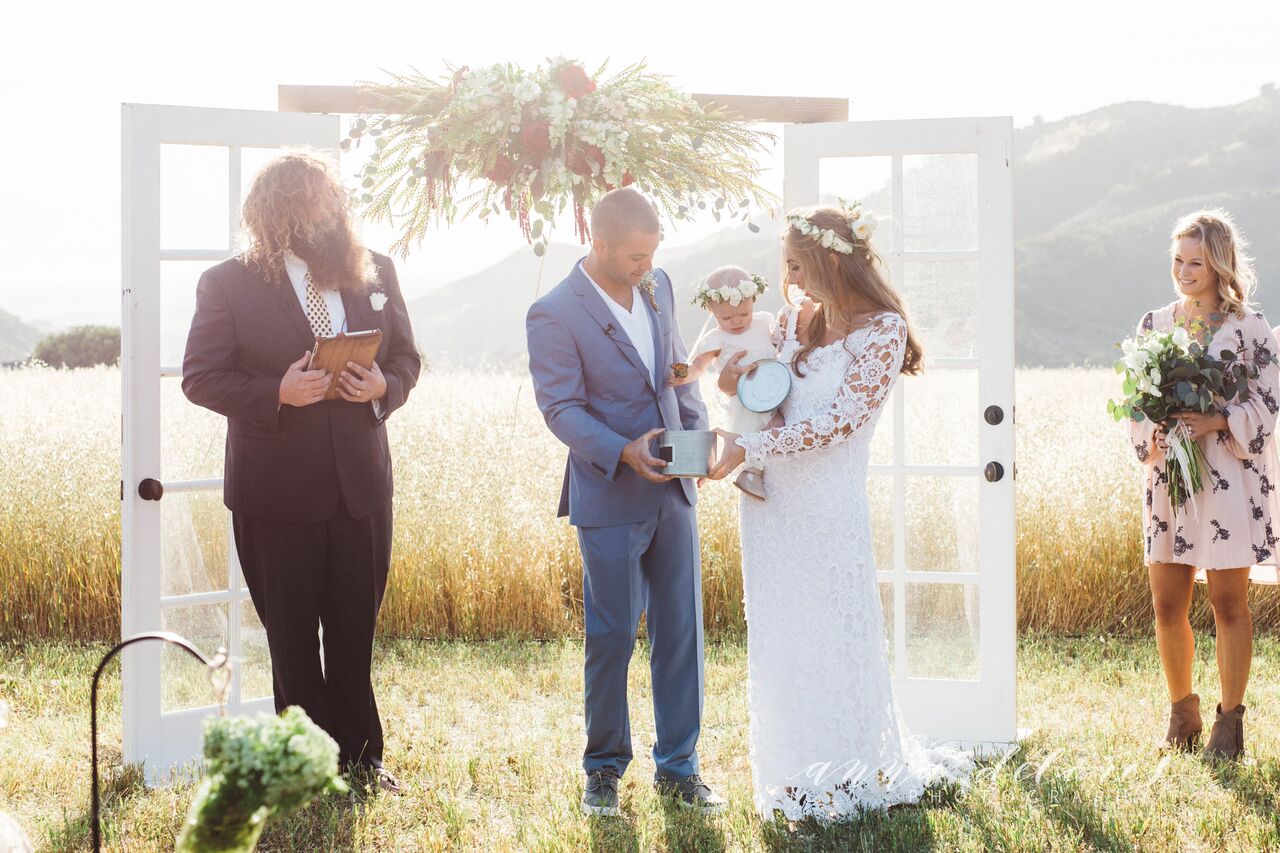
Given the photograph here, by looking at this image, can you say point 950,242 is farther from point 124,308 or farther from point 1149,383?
point 124,308

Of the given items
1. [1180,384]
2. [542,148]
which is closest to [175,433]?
[542,148]

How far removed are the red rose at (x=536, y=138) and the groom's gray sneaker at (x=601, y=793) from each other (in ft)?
6.76

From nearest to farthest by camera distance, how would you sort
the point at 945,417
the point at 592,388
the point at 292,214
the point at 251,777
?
the point at 251,777 < the point at 292,214 < the point at 592,388 < the point at 945,417

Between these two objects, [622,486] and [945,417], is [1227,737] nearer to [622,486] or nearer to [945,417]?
[945,417]

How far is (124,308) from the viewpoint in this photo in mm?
3857

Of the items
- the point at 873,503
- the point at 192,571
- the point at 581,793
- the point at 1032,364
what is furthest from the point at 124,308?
the point at 1032,364

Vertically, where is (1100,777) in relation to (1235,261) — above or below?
below

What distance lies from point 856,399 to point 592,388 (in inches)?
33.3

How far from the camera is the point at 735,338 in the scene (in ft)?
11.5

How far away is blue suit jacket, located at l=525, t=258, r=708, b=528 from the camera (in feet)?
11.4

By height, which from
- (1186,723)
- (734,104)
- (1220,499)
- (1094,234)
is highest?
(1094,234)

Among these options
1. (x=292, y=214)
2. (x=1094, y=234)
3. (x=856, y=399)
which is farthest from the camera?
(x=1094, y=234)

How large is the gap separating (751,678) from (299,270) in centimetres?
196

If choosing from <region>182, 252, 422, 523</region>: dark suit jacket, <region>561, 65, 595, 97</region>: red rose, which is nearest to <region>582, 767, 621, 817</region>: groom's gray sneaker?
<region>182, 252, 422, 523</region>: dark suit jacket
